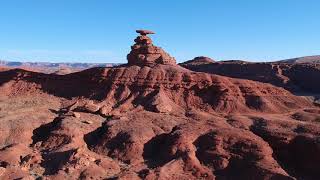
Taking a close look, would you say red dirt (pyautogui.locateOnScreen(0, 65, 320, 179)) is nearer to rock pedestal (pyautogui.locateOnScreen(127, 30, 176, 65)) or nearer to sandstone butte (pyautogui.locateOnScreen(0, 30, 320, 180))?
sandstone butte (pyautogui.locateOnScreen(0, 30, 320, 180))

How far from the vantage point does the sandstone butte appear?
137ft

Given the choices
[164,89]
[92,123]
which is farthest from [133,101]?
[92,123]

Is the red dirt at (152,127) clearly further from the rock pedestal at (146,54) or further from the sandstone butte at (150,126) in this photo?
the rock pedestal at (146,54)

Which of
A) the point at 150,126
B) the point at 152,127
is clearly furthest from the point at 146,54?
the point at 152,127

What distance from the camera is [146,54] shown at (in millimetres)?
68438

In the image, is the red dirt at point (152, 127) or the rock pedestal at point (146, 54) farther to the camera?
the rock pedestal at point (146, 54)

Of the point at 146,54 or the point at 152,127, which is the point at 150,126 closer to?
the point at 152,127

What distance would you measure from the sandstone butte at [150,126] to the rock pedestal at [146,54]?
0.46 ft

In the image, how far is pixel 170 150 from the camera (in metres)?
44.5

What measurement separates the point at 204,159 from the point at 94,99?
852 inches

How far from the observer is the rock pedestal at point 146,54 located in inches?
2653

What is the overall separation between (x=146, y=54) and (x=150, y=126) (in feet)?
66.6

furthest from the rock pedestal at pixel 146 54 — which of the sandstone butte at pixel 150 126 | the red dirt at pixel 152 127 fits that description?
the red dirt at pixel 152 127

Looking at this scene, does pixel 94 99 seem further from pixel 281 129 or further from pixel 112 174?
pixel 281 129
